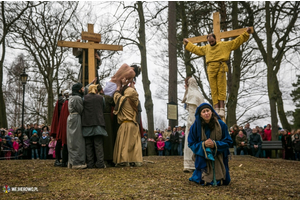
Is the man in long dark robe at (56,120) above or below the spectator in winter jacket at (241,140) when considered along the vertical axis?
above

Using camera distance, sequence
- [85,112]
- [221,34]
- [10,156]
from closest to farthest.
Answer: [85,112], [221,34], [10,156]

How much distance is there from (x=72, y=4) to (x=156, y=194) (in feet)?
66.2

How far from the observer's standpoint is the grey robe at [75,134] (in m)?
7.80

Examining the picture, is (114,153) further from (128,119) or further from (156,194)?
(156,194)

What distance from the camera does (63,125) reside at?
8.37m

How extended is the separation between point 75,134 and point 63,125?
0.70 m

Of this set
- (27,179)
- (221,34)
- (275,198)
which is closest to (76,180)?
(27,179)

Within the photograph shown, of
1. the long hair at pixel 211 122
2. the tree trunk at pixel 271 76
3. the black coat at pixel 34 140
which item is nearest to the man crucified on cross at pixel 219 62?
the long hair at pixel 211 122

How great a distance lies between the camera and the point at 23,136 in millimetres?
15055

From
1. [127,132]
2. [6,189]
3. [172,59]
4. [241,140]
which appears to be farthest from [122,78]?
[241,140]

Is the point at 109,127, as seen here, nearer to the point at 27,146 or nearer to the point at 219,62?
the point at 219,62

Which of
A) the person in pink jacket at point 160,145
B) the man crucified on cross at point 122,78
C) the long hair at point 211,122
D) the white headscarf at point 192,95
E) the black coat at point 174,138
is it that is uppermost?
the man crucified on cross at point 122,78

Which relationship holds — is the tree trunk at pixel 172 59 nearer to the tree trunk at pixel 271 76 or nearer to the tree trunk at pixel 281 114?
the tree trunk at pixel 271 76

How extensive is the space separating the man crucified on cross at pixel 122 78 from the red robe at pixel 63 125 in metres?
1.21
